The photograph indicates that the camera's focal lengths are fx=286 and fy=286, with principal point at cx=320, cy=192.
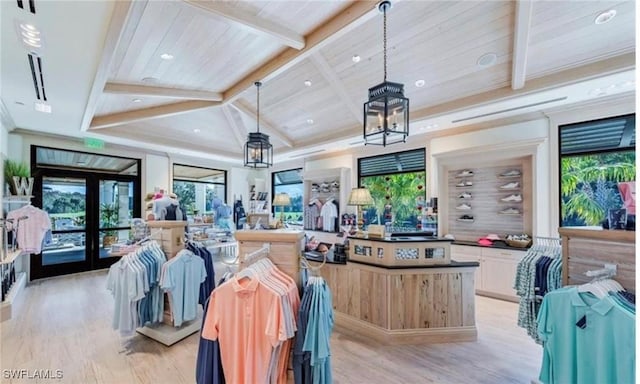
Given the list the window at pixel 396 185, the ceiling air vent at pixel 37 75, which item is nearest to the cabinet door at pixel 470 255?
the window at pixel 396 185

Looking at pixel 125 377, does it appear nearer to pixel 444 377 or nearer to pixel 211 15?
pixel 444 377

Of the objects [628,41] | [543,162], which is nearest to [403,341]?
[543,162]

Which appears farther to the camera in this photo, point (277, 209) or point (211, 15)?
point (277, 209)

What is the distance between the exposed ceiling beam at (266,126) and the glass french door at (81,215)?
362 cm

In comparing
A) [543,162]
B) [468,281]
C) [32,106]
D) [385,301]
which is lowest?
[385,301]

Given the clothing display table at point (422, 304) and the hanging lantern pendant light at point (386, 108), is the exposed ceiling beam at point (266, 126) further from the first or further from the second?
the clothing display table at point (422, 304)

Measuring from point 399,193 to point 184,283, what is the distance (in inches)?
193

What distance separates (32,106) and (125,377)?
4.33 metres

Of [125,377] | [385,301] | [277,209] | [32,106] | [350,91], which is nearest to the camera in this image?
[125,377]

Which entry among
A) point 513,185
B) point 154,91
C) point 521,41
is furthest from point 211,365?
point 513,185

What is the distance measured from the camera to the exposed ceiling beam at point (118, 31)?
7.39 ft

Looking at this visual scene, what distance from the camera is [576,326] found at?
5.53 ft

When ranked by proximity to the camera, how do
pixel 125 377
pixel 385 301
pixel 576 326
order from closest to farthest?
pixel 576 326 → pixel 125 377 → pixel 385 301

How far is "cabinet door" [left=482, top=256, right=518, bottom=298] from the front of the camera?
4.56 m
